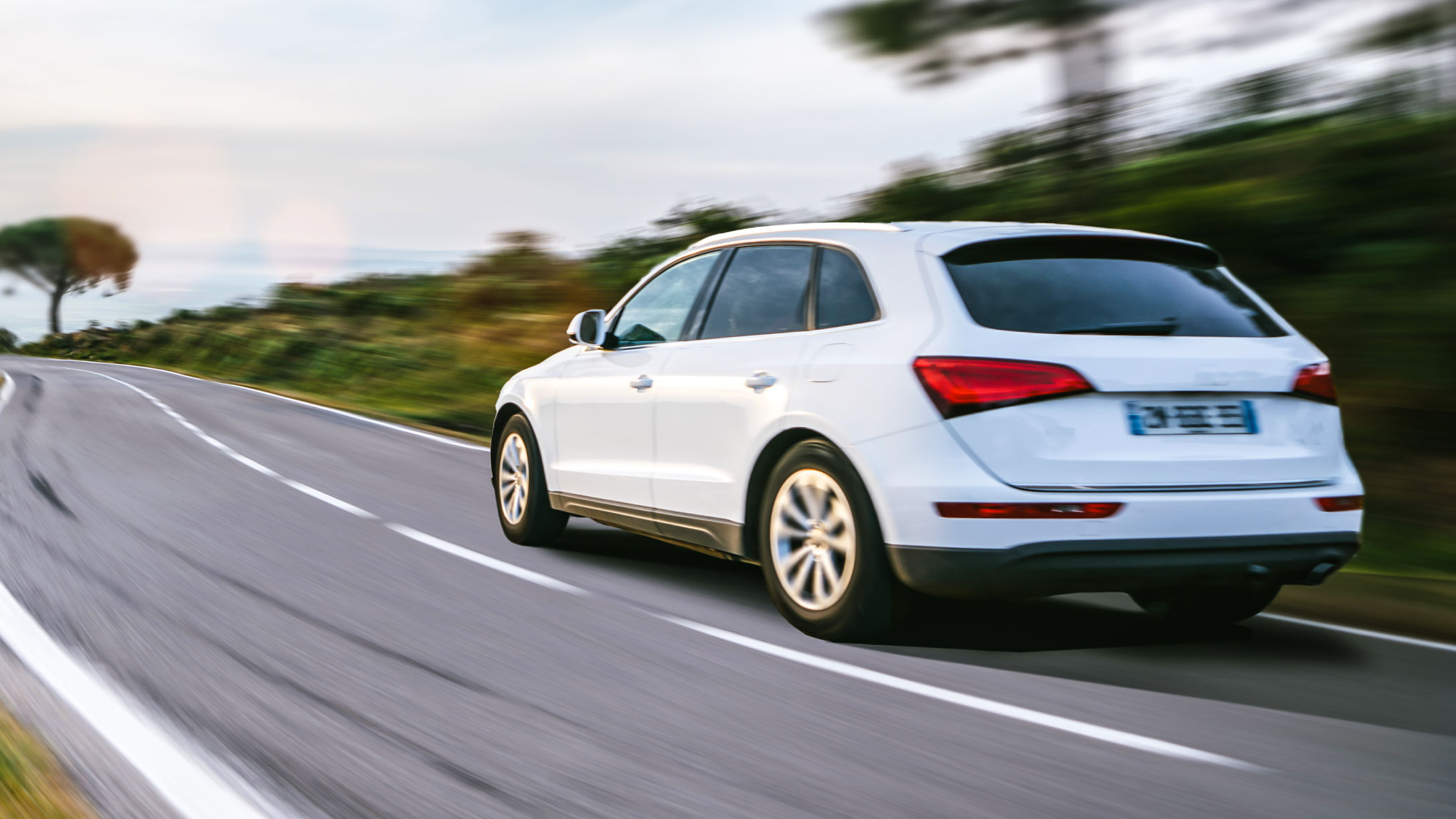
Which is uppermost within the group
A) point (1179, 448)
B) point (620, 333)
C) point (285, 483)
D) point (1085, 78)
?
point (1085, 78)

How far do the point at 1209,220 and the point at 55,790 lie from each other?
917 centimetres

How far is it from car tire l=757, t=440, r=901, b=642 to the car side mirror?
6.01 feet

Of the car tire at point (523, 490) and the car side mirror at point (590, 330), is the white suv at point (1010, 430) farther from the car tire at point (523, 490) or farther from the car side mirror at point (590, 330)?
the car tire at point (523, 490)

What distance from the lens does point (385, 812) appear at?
337 cm

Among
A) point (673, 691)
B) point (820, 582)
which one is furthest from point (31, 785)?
point (820, 582)

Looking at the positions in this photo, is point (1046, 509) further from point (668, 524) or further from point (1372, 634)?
point (668, 524)

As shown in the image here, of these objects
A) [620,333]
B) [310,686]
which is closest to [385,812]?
[310,686]

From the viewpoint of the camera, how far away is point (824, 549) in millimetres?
5273

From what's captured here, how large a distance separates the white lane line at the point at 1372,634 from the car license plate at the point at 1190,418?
137 cm

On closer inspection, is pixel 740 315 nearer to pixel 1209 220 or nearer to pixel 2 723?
pixel 2 723

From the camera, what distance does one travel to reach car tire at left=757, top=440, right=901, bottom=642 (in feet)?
16.5

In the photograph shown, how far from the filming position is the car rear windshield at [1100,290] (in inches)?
192

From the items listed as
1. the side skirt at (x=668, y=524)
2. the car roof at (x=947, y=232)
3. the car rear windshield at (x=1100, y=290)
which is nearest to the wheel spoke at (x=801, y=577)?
the side skirt at (x=668, y=524)

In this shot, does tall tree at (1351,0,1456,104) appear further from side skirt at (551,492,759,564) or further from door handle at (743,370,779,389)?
side skirt at (551,492,759,564)
